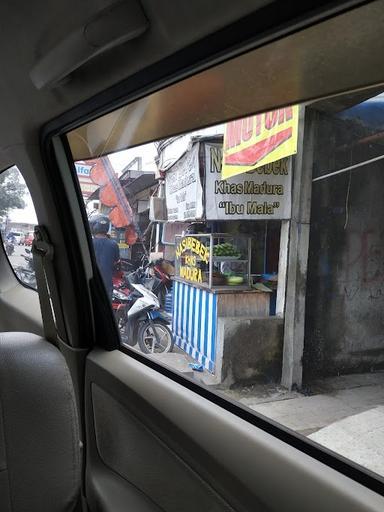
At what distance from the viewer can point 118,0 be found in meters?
1.01

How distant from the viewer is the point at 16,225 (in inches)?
119

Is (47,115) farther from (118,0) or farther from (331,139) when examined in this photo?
(331,139)

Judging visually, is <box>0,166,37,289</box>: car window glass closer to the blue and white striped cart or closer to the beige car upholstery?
the blue and white striped cart

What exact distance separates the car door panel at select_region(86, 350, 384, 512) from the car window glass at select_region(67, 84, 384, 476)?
0.12m

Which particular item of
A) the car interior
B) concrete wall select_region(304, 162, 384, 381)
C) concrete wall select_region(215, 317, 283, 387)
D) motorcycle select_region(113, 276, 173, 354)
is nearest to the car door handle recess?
the car interior

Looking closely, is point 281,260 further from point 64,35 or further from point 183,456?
point 64,35

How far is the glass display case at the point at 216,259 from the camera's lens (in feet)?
4.73

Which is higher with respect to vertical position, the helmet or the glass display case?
the helmet

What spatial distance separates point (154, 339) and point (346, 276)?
3.13ft

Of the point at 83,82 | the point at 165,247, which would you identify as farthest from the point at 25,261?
the point at 83,82

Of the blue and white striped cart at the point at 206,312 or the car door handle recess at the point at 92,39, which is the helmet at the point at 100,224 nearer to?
the blue and white striped cart at the point at 206,312

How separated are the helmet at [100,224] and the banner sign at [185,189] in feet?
1.35

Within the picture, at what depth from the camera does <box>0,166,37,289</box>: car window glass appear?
2.51 meters

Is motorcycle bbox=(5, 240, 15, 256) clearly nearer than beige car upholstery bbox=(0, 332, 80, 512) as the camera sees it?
No
